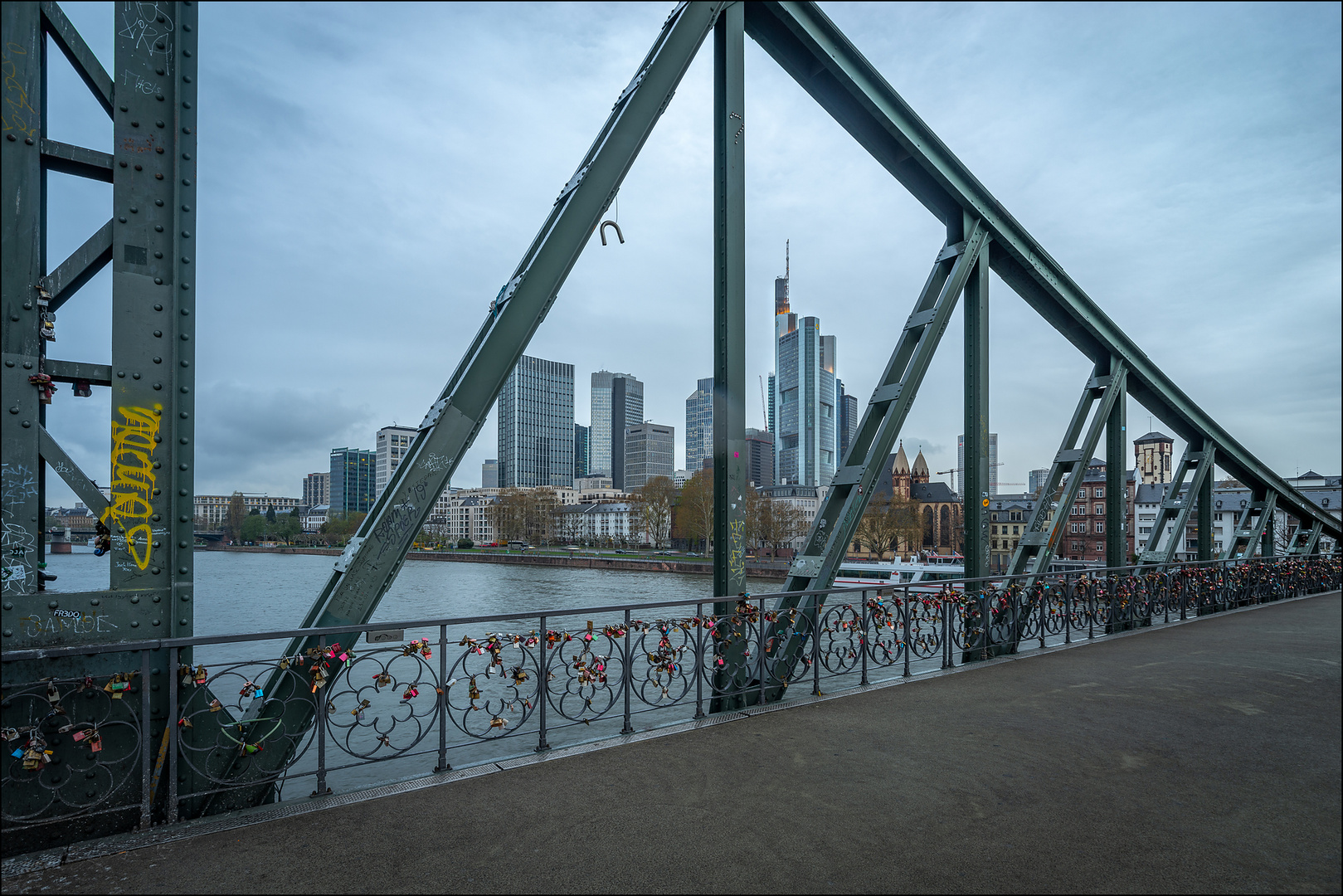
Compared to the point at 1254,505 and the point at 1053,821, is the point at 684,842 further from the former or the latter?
the point at 1254,505

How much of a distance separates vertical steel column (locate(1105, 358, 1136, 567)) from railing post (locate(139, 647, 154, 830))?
11094mm

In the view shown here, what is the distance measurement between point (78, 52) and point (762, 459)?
15609 cm

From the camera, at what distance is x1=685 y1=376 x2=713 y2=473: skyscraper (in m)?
158

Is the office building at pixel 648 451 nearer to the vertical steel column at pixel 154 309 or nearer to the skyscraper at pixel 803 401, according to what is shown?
the skyscraper at pixel 803 401

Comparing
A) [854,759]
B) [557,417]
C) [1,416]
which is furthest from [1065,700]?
[557,417]

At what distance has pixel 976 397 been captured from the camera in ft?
26.3

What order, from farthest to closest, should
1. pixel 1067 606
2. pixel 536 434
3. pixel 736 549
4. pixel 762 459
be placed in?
pixel 762 459
pixel 536 434
pixel 1067 606
pixel 736 549

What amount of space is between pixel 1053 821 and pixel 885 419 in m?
4.05

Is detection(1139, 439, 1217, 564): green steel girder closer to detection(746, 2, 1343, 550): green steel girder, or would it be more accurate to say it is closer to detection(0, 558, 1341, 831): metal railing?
detection(746, 2, 1343, 550): green steel girder

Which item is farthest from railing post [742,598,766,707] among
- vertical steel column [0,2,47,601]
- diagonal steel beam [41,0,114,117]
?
diagonal steel beam [41,0,114,117]

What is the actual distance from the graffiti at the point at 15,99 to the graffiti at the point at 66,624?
1.98 m

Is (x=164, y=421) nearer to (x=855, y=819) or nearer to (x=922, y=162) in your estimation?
(x=855, y=819)

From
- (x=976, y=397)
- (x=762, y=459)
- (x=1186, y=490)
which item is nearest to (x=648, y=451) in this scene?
(x=762, y=459)

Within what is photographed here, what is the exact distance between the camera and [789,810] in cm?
332
